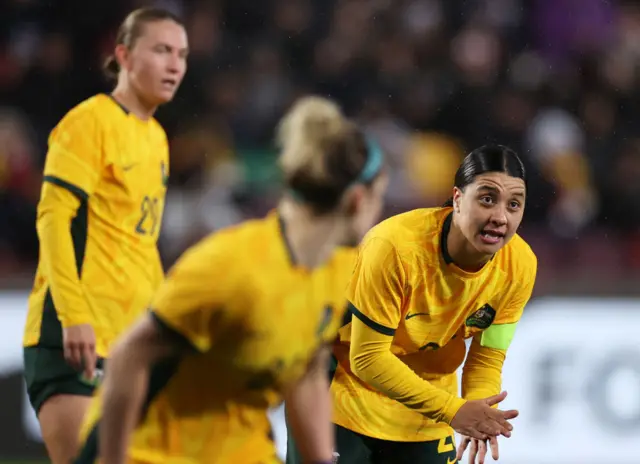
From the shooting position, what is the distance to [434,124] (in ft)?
31.7

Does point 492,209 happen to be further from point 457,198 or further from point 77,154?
point 77,154

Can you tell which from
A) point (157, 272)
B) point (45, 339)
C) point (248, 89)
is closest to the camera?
point (45, 339)

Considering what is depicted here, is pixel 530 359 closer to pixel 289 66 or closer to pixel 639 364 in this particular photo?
pixel 639 364

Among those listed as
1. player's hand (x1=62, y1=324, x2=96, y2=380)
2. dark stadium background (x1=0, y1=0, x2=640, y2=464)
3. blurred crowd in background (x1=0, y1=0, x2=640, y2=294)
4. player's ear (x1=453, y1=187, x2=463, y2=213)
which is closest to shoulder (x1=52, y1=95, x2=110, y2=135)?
player's hand (x1=62, y1=324, x2=96, y2=380)

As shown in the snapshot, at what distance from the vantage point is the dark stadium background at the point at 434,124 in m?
7.51

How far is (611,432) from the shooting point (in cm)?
745

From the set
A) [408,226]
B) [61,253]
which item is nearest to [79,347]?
[61,253]

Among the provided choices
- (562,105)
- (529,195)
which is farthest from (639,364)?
(562,105)

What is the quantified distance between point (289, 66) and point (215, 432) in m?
7.45

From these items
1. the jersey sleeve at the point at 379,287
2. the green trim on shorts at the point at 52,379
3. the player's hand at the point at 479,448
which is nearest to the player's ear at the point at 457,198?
the jersey sleeve at the point at 379,287

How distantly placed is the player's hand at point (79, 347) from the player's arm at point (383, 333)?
0.91 meters

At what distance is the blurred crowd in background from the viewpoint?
348 inches

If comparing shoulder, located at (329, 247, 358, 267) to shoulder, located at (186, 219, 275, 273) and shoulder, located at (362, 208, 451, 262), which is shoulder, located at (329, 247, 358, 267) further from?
shoulder, located at (362, 208, 451, 262)

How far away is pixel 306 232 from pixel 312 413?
0.60 m
